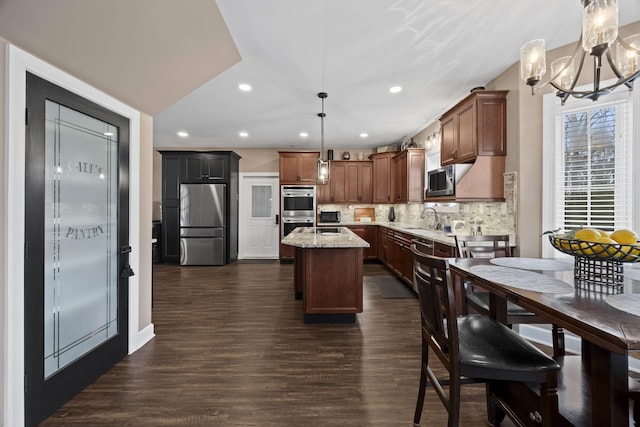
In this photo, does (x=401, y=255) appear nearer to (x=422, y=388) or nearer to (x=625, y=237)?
(x=422, y=388)

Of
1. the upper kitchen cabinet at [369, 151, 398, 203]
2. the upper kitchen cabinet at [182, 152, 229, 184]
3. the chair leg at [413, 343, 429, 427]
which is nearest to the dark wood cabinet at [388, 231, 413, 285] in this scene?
the upper kitchen cabinet at [369, 151, 398, 203]

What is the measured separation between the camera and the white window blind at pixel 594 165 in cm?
226

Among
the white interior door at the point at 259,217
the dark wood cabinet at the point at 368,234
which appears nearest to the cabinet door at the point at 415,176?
the dark wood cabinet at the point at 368,234

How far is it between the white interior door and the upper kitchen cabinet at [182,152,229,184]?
854mm

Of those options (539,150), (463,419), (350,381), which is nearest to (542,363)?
(463,419)

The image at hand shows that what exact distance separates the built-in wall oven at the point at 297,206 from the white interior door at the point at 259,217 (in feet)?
2.14

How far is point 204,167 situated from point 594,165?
19.5 ft

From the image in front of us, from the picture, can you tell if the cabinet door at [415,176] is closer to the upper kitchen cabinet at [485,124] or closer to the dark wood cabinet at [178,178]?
the upper kitchen cabinet at [485,124]

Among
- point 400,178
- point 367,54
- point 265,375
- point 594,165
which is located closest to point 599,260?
point 594,165

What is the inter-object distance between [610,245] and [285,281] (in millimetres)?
3987

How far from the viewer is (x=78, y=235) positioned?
6.09 ft

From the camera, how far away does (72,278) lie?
1.82 metres

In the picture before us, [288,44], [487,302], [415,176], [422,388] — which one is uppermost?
[288,44]

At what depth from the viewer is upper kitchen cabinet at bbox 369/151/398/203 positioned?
6.04 metres
